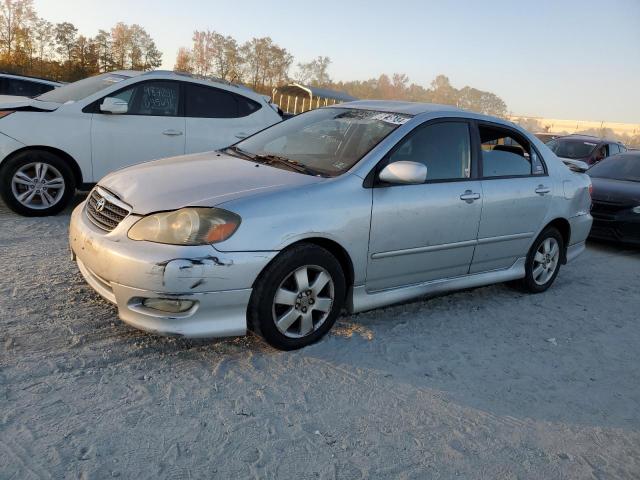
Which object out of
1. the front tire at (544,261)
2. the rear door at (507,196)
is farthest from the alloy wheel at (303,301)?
the front tire at (544,261)

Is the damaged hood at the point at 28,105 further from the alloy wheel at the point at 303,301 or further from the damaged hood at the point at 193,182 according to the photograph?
the alloy wheel at the point at 303,301

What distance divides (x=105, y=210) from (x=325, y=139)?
1.67 m

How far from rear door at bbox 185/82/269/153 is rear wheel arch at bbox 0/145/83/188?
1.28 metres

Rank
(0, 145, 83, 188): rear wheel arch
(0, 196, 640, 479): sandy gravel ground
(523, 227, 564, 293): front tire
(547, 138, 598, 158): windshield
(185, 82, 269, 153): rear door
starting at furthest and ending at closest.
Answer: (547, 138, 598, 158): windshield → (185, 82, 269, 153): rear door → (0, 145, 83, 188): rear wheel arch → (523, 227, 564, 293): front tire → (0, 196, 640, 479): sandy gravel ground

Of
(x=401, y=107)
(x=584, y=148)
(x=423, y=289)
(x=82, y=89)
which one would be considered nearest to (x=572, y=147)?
(x=584, y=148)

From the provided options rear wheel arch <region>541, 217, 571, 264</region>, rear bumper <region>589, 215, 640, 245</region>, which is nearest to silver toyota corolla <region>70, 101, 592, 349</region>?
rear wheel arch <region>541, 217, 571, 264</region>

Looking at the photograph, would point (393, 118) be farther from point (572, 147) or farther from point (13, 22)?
point (13, 22)

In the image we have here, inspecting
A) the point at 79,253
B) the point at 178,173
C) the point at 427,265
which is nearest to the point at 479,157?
the point at 427,265

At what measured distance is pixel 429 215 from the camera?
13.1 feet

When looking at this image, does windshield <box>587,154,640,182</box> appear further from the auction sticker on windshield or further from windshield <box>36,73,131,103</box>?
windshield <box>36,73,131,103</box>

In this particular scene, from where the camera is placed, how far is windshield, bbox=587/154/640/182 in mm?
8586

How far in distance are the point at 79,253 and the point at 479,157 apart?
301 centimetres

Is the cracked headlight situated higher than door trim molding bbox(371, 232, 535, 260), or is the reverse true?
the cracked headlight

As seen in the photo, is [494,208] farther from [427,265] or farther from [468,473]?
[468,473]
